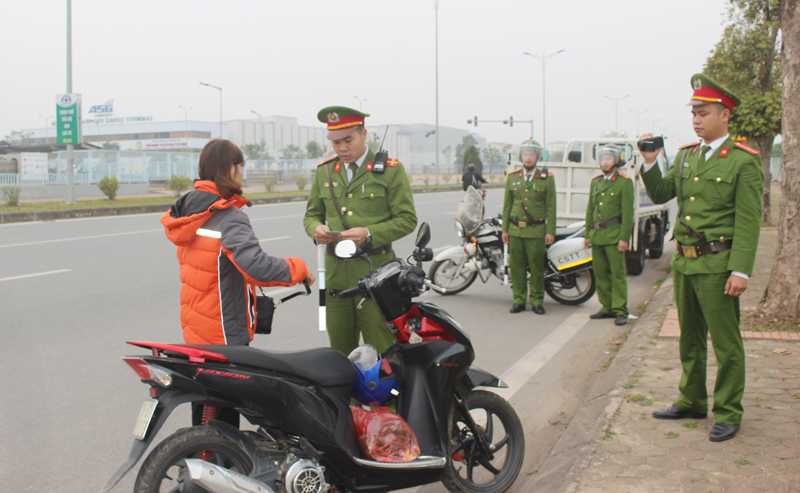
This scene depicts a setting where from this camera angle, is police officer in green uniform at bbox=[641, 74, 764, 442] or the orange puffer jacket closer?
the orange puffer jacket

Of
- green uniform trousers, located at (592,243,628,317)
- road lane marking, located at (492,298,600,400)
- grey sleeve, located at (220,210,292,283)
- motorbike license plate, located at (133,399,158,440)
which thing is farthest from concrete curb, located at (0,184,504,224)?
motorbike license plate, located at (133,399,158,440)

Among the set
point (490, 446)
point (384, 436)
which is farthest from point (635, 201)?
point (384, 436)

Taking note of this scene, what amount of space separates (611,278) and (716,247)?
3.37m

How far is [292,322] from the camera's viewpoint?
20.9ft

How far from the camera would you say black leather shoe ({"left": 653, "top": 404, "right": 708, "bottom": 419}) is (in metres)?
3.71

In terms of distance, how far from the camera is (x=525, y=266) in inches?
283

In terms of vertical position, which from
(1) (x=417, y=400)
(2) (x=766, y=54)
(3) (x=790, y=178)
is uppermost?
(2) (x=766, y=54)

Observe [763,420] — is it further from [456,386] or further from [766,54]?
[766,54]

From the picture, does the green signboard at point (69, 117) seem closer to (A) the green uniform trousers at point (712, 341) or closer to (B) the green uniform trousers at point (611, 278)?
(B) the green uniform trousers at point (611, 278)

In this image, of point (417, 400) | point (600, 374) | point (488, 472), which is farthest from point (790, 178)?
point (417, 400)

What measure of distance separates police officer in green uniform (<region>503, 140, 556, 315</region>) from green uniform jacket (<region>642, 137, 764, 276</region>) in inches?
128

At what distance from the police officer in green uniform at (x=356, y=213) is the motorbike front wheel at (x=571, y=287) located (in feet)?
13.7

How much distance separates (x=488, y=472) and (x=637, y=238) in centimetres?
685

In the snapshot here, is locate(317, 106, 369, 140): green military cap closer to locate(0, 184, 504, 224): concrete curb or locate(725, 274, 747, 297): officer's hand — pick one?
locate(725, 274, 747, 297): officer's hand
